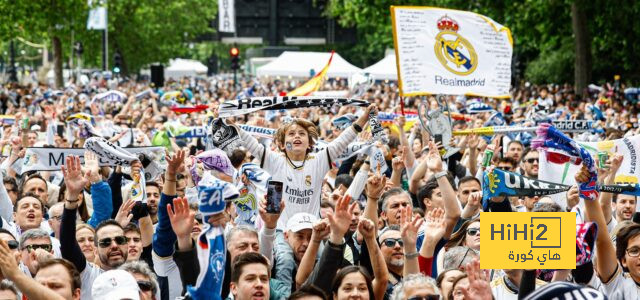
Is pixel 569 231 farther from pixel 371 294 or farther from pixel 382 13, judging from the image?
pixel 382 13

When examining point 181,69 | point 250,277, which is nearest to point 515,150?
point 250,277

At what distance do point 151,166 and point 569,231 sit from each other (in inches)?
198

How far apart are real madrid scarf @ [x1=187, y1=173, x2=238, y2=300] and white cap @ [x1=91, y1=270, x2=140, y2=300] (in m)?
0.32

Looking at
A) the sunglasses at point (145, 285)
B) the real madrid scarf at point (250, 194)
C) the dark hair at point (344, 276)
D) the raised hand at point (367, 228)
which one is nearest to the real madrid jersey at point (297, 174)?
the real madrid scarf at point (250, 194)

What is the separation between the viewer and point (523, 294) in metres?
5.92

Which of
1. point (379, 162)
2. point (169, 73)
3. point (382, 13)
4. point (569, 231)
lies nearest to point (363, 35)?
point (169, 73)

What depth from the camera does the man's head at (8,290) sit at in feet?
20.2

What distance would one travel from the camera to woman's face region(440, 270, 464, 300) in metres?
6.83

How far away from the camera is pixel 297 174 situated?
941cm

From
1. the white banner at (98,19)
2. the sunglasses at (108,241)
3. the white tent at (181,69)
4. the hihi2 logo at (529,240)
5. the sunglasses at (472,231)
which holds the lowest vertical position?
the white tent at (181,69)

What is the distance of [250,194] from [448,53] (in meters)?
5.75

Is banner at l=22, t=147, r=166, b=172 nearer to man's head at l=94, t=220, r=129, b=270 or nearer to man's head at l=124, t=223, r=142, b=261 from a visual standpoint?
man's head at l=124, t=223, r=142, b=261

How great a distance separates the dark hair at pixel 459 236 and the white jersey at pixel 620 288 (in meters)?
1.60

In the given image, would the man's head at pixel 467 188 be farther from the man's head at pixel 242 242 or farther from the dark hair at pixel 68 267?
the dark hair at pixel 68 267
